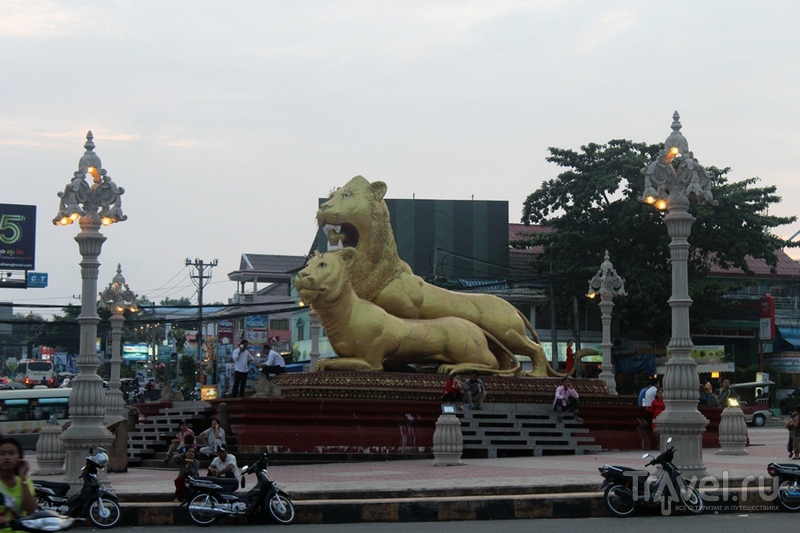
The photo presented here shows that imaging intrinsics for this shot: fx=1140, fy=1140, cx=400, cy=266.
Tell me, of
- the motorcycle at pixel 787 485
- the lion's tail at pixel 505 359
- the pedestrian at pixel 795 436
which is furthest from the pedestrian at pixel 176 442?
the pedestrian at pixel 795 436

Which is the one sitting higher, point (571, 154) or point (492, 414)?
point (571, 154)

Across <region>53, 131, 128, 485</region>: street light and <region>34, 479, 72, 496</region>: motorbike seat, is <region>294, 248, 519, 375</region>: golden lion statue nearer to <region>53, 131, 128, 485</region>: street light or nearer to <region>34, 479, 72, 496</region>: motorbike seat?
<region>53, 131, 128, 485</region>: street light

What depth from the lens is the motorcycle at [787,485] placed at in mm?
14328

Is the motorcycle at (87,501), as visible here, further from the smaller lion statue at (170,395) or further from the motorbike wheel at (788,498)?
the smaller lion statue at (170,395)

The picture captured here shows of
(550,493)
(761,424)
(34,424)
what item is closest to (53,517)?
(550,493)

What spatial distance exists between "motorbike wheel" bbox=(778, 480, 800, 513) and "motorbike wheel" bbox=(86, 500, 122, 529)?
8263 millimetres

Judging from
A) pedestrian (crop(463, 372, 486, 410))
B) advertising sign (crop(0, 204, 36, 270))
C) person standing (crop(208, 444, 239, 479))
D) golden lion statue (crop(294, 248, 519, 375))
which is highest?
advertising sign (crop(0, 204, 36, 270))

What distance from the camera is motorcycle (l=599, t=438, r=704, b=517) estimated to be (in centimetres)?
1396

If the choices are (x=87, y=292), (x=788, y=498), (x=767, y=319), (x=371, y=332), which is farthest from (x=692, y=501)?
(x=767, y=319)

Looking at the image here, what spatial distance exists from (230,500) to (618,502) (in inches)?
187

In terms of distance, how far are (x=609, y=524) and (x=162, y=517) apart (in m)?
5.49

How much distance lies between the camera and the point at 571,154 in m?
45.8

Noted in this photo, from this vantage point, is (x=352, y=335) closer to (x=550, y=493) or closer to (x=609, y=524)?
(x=550, y=493)

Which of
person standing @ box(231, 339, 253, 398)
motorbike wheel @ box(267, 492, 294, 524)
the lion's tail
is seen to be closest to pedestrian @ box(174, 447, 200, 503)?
motorbike wheel @ box(267, 492, 294, 524)
